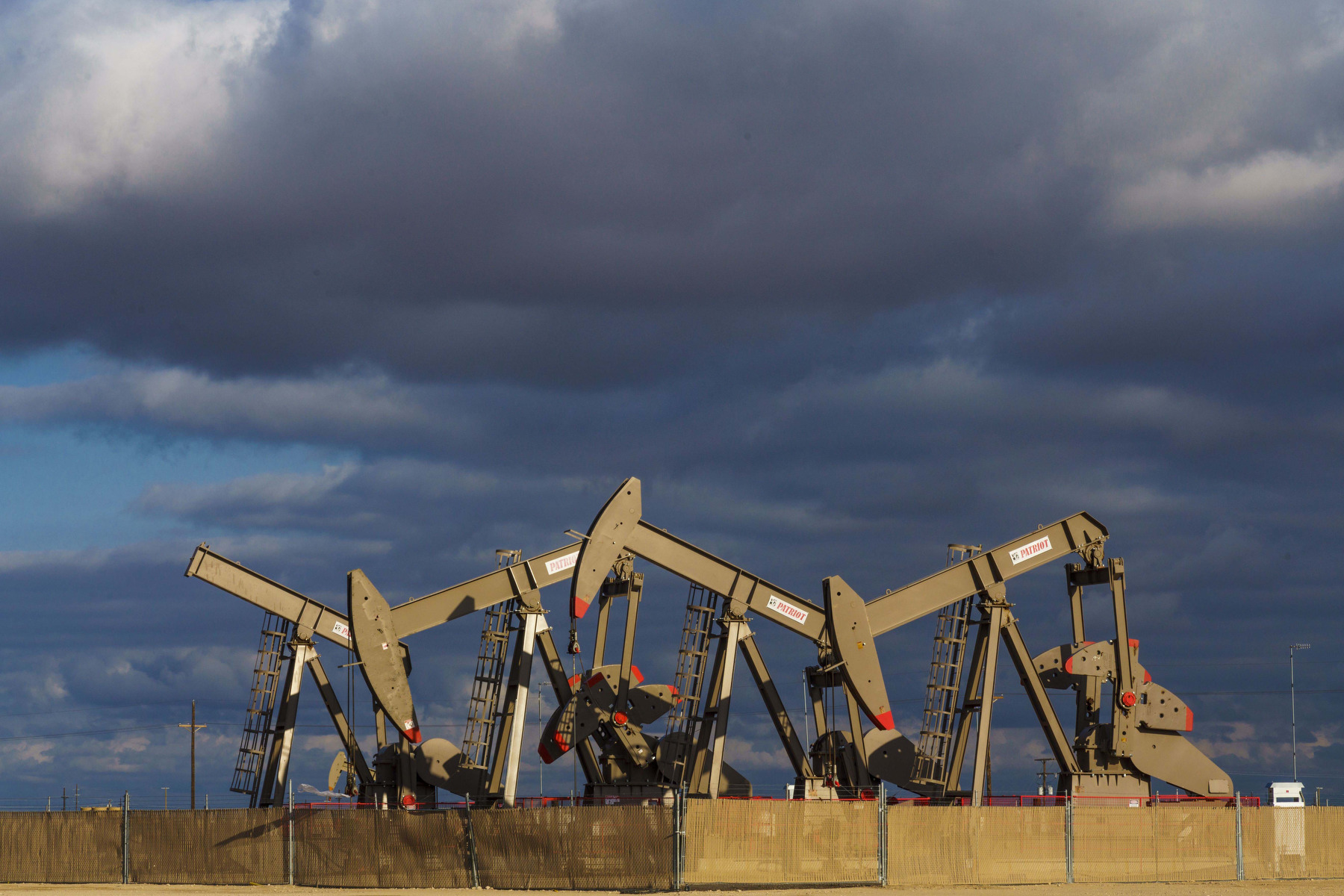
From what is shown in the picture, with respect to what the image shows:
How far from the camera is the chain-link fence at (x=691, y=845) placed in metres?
Result: 21.5

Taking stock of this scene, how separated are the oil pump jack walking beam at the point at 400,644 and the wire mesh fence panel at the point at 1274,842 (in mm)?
13309

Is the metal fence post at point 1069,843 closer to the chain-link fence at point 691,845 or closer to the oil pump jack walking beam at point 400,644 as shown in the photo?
the chain-link fence at point 691,845

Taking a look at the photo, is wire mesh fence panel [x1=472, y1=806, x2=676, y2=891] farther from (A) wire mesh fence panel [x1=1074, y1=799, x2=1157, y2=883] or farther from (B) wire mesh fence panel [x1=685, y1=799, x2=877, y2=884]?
(A) wire mesh fence panel [x1=1074, y1=799, x2=1157, y2=883]

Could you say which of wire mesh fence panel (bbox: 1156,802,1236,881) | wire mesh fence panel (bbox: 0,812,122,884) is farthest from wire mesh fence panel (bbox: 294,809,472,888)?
wire mesh fence panel (bbox: 1156,802,1236,881)

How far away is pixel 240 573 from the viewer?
32.8 metres

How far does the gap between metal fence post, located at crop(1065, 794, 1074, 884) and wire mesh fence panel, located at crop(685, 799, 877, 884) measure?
3.62 m

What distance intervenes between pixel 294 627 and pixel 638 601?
307 inches

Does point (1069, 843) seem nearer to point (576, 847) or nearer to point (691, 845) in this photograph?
point (691, 845)

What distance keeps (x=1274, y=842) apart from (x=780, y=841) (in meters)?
9.76

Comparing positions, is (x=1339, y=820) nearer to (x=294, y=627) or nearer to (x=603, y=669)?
(x=603, y=669)

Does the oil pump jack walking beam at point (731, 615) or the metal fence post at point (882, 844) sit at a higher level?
the oil pump jack walking beam at point (731, 615)

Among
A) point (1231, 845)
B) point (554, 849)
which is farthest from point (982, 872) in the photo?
point (554, 849)

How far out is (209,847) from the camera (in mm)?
26641

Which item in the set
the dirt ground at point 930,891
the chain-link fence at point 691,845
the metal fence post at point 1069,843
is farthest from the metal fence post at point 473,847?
the metal fence post at point 1069,843
